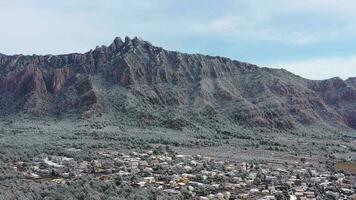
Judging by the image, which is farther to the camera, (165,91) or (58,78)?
(58,78)

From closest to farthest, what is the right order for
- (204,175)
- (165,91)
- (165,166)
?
(204,175)
(165,166)
(165,91)

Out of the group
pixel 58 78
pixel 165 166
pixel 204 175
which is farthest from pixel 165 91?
pixel 204 175

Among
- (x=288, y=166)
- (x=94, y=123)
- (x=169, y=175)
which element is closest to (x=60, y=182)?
(x=169, y=175)

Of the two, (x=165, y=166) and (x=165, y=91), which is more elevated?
(x=165, y=91)

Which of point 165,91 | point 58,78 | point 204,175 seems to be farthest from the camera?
point 58,78

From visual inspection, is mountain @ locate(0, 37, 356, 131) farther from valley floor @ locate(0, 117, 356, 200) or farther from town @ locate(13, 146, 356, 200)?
town @ locate(13, 146, 356, 200)

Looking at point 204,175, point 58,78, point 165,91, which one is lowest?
point 204,175

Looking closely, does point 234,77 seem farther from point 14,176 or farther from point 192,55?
point 14,176

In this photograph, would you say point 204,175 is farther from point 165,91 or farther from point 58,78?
point 58,78
